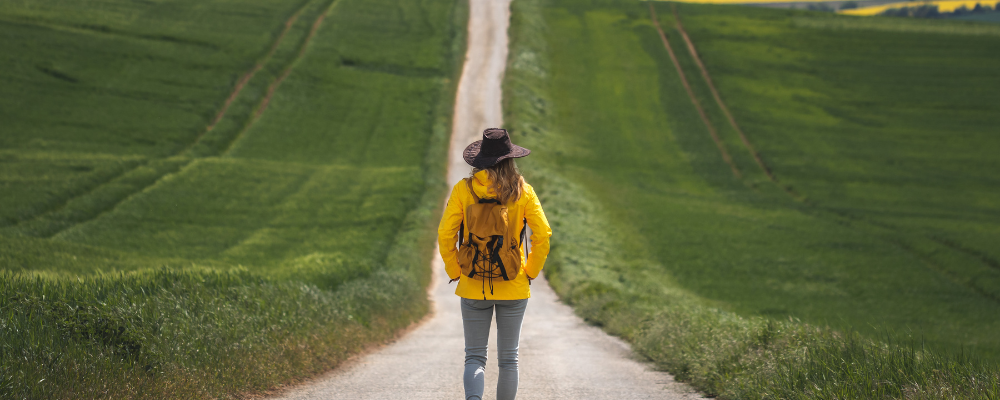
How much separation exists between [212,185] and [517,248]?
2601 centimetres

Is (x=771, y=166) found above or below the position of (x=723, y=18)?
below

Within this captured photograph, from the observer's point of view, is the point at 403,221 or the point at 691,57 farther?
the point at 691,57

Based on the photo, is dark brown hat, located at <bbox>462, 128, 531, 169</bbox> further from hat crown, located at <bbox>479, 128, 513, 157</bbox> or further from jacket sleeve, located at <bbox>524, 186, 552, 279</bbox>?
jacket sleeve, located at <bbox>524, 186, 552, 279</bbox>

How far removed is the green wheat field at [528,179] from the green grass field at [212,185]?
2.9 inches

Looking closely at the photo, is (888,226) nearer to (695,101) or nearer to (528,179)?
(528,179)

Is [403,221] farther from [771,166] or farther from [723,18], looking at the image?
[723,18]

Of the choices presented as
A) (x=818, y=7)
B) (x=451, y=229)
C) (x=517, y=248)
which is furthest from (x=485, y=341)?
(x=818, y=7)

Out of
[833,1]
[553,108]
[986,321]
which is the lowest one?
[986,321]

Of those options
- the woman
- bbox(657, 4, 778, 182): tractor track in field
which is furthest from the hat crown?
bbox(657, 4, 778, 182): tractor track in field

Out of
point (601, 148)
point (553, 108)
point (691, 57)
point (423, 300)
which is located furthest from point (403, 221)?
point (691, 57)

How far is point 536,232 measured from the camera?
4723 millimetres

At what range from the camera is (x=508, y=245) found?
4.59m

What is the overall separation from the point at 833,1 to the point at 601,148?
114142 mm

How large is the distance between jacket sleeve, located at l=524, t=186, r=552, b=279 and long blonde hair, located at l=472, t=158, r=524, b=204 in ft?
0.42
